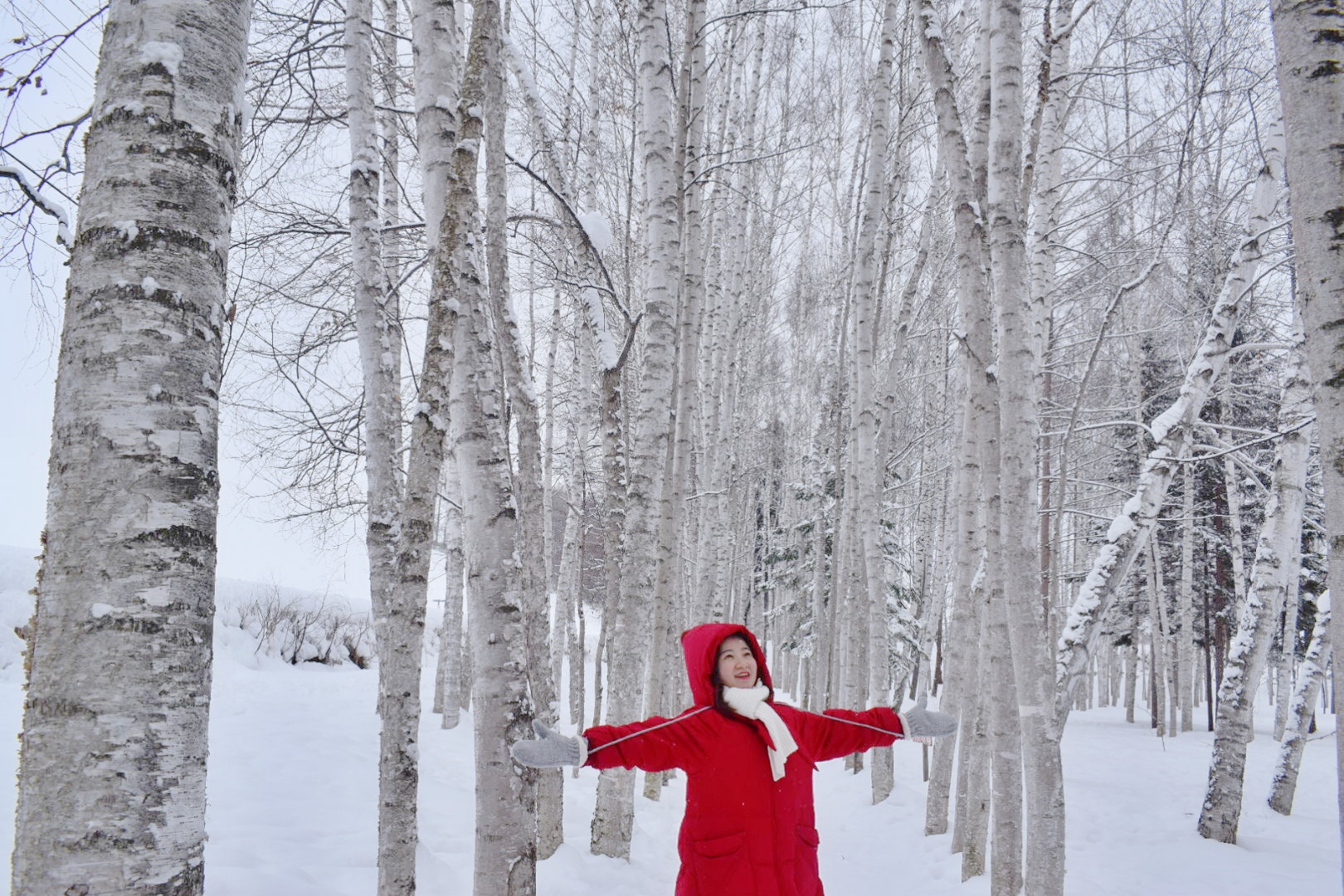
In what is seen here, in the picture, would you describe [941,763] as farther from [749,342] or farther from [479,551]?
[749,342]

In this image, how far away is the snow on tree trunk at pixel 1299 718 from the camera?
7.41m

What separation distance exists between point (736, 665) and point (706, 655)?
0.11 meters

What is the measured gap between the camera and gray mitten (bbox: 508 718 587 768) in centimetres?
228

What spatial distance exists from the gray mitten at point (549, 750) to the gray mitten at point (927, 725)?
118 centimetres

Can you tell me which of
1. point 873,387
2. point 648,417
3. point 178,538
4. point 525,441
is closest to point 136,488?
point 178,538

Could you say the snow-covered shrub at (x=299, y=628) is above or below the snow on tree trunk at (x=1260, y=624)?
below

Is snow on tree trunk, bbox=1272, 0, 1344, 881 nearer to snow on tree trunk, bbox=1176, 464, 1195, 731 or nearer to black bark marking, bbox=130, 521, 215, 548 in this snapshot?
black bark marking, bbox=130, 521, 215, 548

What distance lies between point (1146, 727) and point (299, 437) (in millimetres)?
19379

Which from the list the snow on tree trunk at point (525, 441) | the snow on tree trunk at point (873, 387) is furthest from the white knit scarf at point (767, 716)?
the snow on tree trunk at point (873, 387)

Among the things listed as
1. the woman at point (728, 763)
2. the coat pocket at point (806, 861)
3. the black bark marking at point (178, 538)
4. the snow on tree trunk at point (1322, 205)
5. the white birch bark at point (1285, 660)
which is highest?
the snow on tree trunk at point (1322, 205)

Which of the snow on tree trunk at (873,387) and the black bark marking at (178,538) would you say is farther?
the snow on tree trunk at (873,387)

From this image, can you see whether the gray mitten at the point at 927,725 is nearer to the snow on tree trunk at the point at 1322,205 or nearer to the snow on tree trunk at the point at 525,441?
the snow on tree trunk at the point at 1322,205

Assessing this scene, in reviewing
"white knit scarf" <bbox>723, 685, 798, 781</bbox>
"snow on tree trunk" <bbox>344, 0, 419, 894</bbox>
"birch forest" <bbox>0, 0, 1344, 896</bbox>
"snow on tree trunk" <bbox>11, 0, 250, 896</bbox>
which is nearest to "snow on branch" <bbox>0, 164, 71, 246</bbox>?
"birch forest" <bbox>0, 0, 1344, 896</bbox>

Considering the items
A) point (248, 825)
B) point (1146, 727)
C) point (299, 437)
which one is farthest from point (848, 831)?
point (1146, 727)
